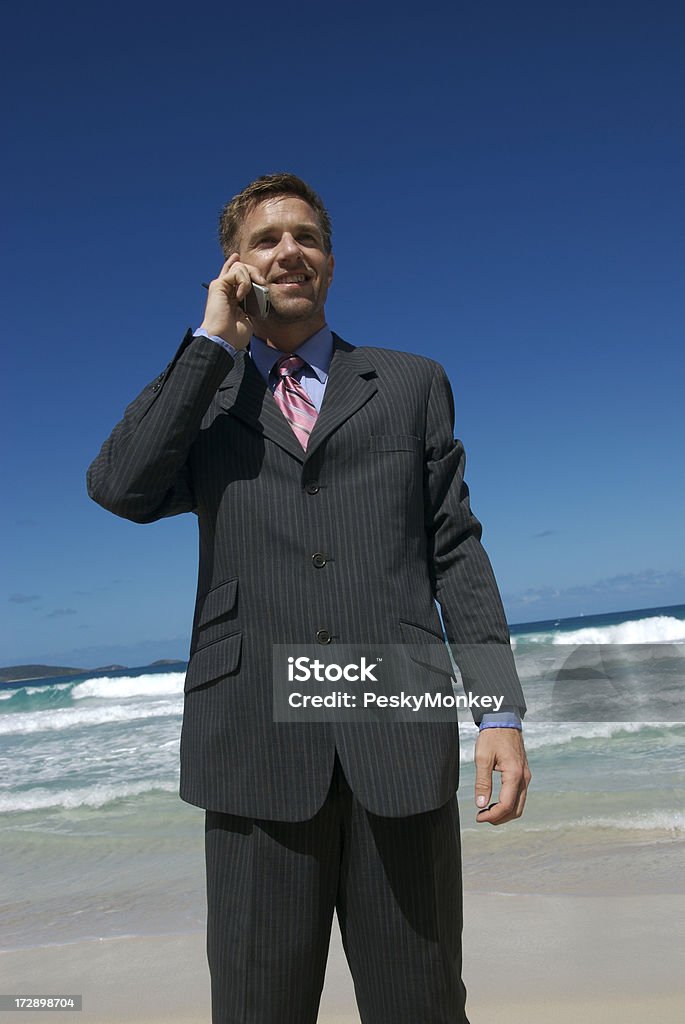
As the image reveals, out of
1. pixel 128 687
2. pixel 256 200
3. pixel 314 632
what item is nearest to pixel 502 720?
pixel 314 632

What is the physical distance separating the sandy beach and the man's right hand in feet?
7.82

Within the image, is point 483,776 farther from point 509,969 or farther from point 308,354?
point 509,969

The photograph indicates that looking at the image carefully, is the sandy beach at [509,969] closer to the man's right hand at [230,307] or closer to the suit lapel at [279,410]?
the suit lapel at [279,410]

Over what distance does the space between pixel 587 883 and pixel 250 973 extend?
10.1 feet

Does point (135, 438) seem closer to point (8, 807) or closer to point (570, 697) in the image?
point (8, 807)

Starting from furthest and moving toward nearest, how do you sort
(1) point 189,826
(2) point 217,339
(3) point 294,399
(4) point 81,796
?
(4) point 81,796
(1) point 189,826
(3) point 294,399
(2) point 217,339

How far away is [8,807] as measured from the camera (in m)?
7.17

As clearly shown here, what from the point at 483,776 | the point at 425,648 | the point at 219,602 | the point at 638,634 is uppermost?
the point at 219,602

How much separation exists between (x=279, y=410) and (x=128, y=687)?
2319 cm

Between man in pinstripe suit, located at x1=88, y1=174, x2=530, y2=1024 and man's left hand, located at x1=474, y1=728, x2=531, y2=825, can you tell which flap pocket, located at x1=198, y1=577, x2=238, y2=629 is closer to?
man in pinstripe suit, located at x1=88, y1=174, x2=530, y2=1024

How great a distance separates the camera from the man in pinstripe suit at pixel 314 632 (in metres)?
1.43

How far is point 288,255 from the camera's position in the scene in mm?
1762

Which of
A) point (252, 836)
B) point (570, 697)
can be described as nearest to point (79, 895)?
point (252, 836)

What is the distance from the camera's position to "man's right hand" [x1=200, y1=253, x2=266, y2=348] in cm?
162
